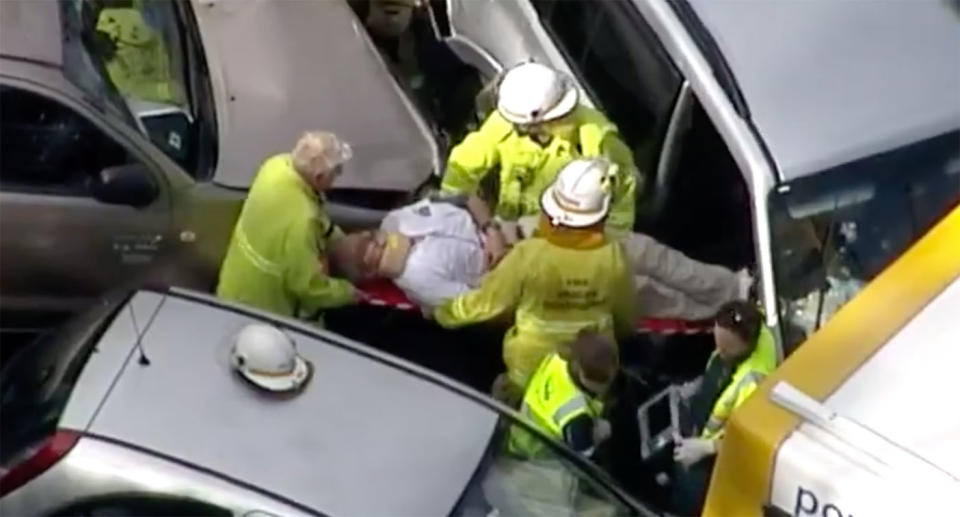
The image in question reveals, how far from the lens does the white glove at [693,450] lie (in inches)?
272

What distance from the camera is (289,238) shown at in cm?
750

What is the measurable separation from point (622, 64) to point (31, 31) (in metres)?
2.29

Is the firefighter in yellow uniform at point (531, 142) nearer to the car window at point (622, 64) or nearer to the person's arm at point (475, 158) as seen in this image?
the person's arm at point (475, 158)

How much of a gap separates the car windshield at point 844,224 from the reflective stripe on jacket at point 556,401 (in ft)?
2.35

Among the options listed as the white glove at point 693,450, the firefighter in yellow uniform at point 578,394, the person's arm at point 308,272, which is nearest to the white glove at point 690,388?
the white glove at point 693,450

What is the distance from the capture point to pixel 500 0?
8914 millimetres

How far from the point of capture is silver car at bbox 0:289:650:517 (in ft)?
18.7

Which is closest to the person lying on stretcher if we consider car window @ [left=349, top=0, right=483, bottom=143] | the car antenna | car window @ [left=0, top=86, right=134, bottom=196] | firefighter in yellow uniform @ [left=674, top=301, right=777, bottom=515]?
firefighter in yellow uniform @ [left=674, top=301, right=777, bottom=515]

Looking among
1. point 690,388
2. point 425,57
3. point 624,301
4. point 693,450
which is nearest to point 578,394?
point 693,450

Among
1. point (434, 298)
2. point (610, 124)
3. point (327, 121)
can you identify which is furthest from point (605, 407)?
point (327, 121)

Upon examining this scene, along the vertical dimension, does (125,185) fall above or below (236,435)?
below

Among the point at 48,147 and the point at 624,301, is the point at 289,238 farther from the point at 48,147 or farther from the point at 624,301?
the point at 624,301

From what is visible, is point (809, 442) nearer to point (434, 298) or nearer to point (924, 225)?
point (924, 225)

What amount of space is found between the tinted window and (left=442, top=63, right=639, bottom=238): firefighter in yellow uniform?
6.39ft
